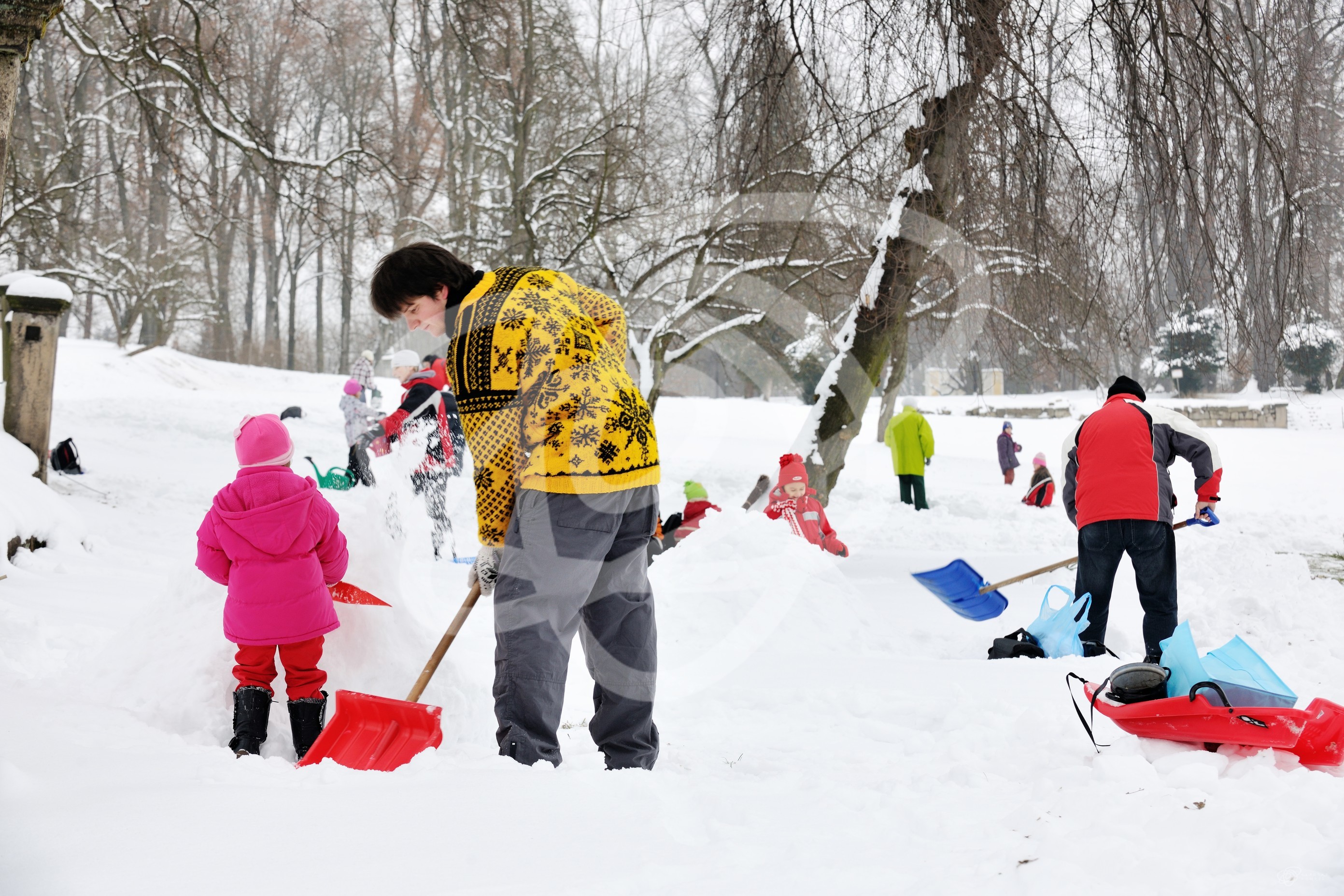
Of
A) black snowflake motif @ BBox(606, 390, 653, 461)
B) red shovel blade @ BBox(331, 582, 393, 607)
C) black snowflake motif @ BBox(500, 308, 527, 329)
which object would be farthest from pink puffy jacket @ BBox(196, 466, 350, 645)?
black snowflake motif @ BBox(606, 390, 653, 461)

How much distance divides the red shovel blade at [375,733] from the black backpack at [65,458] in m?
6.74

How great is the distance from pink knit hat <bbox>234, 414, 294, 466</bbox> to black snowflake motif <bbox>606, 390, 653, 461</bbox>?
44.3 inches

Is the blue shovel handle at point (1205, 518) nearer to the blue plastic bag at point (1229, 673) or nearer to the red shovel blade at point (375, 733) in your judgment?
the blue plastic bag at point (1229, 673)

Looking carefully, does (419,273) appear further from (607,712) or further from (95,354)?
(95,354)

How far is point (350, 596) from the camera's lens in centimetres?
280

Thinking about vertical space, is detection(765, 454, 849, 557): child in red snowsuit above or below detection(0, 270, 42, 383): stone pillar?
below

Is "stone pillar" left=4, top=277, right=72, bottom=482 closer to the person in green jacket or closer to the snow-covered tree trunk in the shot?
→ the snow-covered tree trunk

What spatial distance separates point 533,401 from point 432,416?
487 cm

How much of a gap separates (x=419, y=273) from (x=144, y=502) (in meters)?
6.52

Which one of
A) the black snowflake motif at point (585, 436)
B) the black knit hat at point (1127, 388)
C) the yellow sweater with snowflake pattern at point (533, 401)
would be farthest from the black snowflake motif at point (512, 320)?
the black knit hat at point (1127, 388)

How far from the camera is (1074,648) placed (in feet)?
12.3

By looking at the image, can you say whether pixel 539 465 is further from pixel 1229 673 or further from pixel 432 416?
pixel 432 416

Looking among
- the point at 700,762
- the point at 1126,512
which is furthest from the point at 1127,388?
the point at 700,762

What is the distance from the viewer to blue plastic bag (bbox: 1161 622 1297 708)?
2.00m
